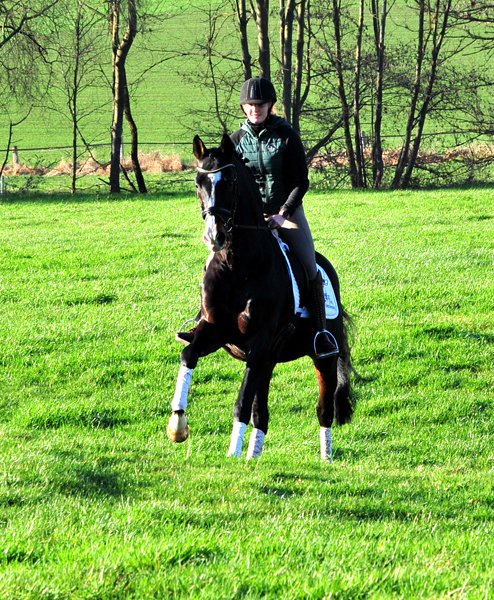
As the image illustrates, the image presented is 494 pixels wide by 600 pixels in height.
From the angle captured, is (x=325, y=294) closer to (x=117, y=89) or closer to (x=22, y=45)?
(x=22, y=45)

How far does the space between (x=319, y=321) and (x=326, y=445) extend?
4.52 feet

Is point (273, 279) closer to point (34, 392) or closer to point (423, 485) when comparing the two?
point (423, 485)

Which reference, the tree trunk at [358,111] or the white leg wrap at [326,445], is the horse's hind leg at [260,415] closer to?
the white leg wrap at [326,445]

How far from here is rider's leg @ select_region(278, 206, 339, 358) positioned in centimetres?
706

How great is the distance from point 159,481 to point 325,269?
127 inches

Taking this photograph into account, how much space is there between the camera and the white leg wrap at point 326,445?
7.52 metres

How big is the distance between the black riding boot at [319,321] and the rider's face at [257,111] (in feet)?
5.54

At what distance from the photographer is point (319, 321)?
23.5 ft

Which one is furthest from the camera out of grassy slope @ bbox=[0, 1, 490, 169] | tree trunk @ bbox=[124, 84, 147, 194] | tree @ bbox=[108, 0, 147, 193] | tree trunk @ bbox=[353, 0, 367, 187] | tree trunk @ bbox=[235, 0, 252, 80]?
grassy slope @ bbox=[0, 1, 490, 169]

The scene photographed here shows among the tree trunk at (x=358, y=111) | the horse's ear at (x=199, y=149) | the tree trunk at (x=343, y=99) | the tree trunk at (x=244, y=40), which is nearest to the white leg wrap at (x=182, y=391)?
the horse's ear at (x=199, y=149)

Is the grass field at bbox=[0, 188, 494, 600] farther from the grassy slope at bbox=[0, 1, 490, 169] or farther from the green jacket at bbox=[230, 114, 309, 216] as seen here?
the grassy slope at bbox=[0, 1, 490, 169]

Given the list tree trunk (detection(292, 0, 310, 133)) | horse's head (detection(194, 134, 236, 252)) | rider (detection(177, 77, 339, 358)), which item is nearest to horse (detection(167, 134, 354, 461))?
horse's head (detection(194, 134, 236, 252))

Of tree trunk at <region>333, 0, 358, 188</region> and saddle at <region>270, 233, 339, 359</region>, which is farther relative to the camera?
tree trunk at <region>333, 0, 358, 188</region>

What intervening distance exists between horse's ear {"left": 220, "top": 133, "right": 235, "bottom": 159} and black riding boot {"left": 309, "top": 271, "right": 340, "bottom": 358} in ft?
6.09
